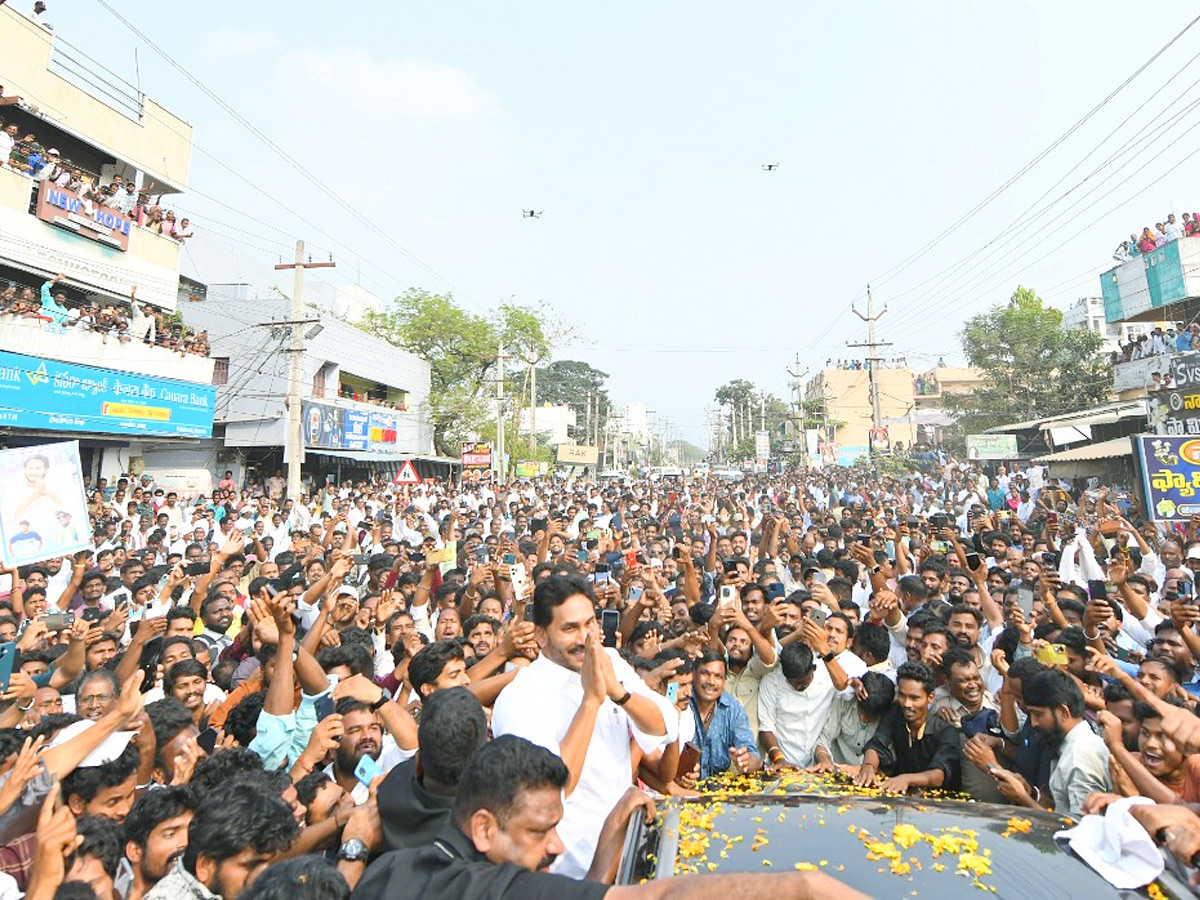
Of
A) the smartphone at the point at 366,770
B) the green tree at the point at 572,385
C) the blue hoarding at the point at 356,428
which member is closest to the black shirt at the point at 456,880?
the smartphone at the point at 366,770

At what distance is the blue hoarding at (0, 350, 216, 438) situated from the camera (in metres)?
16.8

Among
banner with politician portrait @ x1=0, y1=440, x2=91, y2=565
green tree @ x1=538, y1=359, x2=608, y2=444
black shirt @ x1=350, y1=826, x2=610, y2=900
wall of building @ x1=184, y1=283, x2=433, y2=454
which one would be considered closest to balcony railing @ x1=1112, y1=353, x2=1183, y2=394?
banner with politician portrait @ x1=0, y1=440, x2=91, y2=565

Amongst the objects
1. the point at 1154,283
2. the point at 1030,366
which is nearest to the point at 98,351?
the point at 1154,283

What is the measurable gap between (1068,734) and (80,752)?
4160mm

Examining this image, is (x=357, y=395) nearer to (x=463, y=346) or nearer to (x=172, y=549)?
(x=463, y=346)

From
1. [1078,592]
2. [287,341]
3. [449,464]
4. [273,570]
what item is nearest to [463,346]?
[449,464]

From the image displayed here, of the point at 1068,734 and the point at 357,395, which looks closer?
the point at 1068,734

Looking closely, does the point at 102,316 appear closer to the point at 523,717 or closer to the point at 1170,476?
the point at 523,717

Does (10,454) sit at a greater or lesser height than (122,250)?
lesser

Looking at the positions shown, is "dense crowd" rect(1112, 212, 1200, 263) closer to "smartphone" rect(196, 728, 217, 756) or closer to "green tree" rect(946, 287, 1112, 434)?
"green tree" rect(946, 287, 1112, 434)

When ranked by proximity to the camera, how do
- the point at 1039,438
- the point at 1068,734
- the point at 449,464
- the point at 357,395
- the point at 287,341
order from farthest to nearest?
1. the point at 449,464
2. the point at 357,395
3. the point at 1039,438
4. the point at 287,341
5. the point at 1068,734

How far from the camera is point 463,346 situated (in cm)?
4203

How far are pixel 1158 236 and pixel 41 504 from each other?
2959 centimetres

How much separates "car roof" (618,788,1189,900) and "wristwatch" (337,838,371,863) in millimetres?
803
